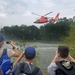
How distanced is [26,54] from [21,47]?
6.33 metres

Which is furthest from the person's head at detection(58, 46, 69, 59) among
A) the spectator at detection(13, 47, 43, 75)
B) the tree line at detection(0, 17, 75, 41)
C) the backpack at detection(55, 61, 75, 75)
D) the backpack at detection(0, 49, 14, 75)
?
the tree line at detection(0, 17, 75, 41)

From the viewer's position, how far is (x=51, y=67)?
396 cm

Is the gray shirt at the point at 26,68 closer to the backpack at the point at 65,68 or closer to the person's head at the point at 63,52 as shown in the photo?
the backpack at the point at 65,68

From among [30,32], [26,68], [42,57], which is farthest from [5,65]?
[42,57]

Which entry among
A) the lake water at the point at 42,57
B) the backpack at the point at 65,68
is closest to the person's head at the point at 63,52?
the backpack at the point at 65,68

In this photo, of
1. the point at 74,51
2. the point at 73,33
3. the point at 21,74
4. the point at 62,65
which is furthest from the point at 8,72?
the point at 73,33

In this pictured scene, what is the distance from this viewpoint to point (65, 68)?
3.89 meters

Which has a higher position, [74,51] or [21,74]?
[21,74]

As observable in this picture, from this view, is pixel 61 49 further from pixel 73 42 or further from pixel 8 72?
pixel 73 42

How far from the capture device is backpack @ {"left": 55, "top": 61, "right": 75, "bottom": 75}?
386 centimetres

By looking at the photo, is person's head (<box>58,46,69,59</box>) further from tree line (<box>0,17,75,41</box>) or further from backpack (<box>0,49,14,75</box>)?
tree line (<box>0,17,75,41</box>)

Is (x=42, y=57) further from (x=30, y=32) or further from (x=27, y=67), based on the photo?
(x=27, y=67)

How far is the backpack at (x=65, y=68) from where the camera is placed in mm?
3859

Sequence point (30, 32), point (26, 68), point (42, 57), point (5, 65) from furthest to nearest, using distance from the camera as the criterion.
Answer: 1. point (42, 57)
2. point (30, 32)
3. point (5, 65)
4. point (26, 68)
